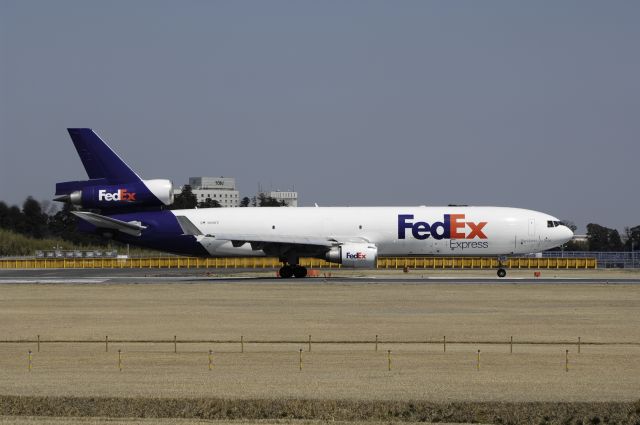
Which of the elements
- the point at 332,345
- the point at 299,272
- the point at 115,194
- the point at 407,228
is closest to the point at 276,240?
the point at 299,272

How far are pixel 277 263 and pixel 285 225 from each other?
2286 cm

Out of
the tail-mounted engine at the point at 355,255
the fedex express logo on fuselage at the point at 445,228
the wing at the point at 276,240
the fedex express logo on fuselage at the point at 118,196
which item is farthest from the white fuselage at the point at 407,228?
the fedex express logo on fuselage at the point at 118,196

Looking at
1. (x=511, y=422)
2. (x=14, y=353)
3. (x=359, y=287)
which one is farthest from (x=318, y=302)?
(x=511, y=422)

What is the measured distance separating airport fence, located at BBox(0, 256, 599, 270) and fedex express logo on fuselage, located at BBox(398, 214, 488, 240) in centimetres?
1533

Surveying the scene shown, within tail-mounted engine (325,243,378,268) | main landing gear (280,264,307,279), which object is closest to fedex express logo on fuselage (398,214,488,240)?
tail-mounted engine (325,243,378,268)

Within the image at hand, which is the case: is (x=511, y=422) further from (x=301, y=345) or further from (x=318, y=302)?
(x=318, y=302)

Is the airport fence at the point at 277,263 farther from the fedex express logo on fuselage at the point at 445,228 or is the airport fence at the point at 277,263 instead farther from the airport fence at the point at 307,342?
the airport fence at the point at 307,342

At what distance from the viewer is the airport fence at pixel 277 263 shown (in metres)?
86.3

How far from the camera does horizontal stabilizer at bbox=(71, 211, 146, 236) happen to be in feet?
215

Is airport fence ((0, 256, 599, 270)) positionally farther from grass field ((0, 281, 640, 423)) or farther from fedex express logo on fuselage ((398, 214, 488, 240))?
grass field ((0, 281, 640, 423))

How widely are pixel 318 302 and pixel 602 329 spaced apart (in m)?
15.4

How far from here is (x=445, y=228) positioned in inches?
2576

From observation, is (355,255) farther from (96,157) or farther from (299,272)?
(96,157)

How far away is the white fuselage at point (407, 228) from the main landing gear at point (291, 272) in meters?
2.23
